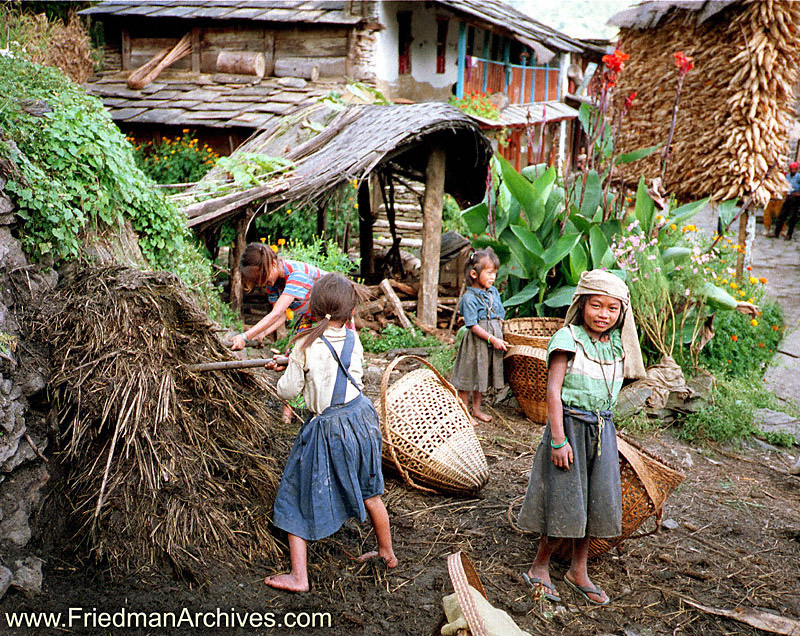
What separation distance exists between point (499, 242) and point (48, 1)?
11148 mm

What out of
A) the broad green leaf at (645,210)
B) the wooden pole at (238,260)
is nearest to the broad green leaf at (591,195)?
the broad green leaf at (645,210)

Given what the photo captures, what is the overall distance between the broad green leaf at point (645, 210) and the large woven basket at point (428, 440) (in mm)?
3196

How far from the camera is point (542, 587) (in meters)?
3.41

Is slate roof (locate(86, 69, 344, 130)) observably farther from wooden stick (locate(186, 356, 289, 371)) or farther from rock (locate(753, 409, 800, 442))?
wooden stick (locate(186, 356, 289, 371))

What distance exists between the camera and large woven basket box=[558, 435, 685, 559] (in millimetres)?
3477

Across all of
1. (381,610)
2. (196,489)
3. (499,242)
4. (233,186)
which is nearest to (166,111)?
(233,186)

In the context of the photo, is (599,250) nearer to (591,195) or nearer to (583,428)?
(591,195)

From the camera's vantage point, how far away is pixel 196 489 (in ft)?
11.2

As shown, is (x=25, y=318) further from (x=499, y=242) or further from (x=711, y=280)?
(x=711, y=280)

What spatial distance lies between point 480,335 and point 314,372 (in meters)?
2.49

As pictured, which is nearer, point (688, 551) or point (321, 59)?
point (688, 551)

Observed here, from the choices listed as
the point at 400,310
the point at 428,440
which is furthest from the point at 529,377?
the point at 400,310

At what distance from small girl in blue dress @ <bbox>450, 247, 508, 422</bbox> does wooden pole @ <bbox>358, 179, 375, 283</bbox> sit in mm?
5046

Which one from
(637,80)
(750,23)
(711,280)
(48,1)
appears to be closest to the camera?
(711,280)
